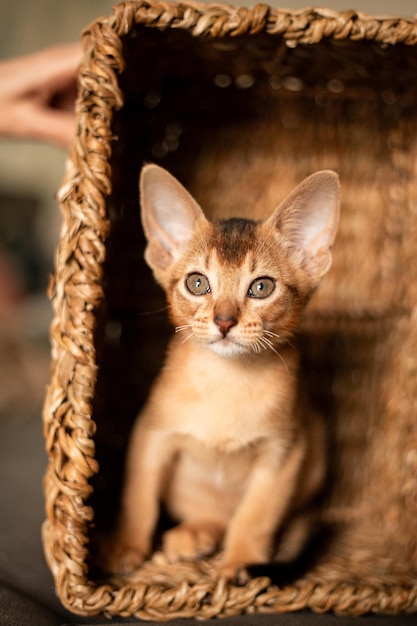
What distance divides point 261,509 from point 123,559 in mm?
254

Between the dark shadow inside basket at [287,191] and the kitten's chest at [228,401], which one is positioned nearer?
the kitten's chest at [228,401]

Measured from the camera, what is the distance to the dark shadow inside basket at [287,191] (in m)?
1.36

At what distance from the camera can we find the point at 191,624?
0.94 metres

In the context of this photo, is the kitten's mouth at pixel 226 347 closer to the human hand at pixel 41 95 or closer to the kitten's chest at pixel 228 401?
the kitten's chest at pixel 228 401

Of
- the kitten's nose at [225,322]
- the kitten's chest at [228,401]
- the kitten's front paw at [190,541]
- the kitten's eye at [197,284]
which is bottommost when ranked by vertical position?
the kitten's front paw at [190,541]

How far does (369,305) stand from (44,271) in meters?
2.58

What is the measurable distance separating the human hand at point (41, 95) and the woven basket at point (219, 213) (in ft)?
0.46

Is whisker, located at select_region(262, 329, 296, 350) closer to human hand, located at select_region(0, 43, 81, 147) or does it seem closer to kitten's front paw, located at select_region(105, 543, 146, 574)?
kitten's front paw, located at select_region(105, 543, 146, 574)

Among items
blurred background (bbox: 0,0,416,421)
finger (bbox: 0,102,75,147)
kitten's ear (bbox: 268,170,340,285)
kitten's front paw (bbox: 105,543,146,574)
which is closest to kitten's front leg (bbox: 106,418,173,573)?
kitten's front paw (bbox: 105,543,146,574)

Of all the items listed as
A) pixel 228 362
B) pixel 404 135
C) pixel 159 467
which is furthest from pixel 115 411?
pixel 404 135

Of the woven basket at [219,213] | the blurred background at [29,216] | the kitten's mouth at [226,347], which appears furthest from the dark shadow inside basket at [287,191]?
the blurred background at [29,216]

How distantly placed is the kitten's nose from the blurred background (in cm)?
161

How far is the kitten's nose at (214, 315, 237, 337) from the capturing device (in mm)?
970

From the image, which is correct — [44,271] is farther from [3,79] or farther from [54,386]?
[54,386]
